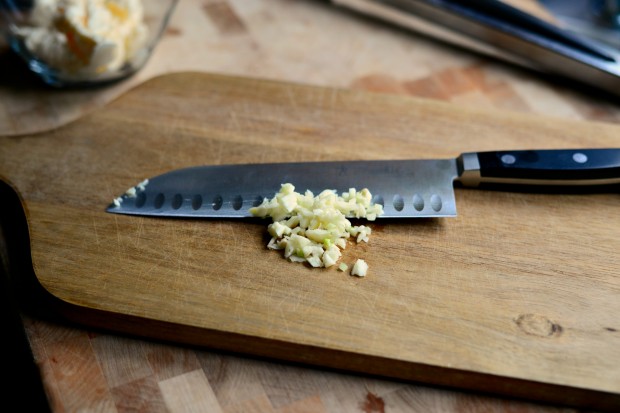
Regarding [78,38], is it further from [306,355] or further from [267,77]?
[306,355]

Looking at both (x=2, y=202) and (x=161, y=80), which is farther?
(x=161, y=80)

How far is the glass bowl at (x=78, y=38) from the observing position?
5.10 feet

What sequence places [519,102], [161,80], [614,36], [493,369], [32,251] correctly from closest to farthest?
[493,369] → [32,251] → [161,80] → [519,102] → [614,36]

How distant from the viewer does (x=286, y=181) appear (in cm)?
134

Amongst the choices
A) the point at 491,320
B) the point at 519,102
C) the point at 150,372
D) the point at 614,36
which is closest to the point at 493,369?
the point at 491,320

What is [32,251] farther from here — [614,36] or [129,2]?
[614,36]

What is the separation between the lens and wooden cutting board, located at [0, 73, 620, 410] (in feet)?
3.71

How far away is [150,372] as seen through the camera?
3.78ft

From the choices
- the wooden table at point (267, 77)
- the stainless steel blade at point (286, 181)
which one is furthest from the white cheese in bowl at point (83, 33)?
the stainless steel blade at point (286, 181)

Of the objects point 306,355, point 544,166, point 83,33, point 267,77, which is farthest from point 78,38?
point 544,166

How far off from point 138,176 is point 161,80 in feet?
1.05

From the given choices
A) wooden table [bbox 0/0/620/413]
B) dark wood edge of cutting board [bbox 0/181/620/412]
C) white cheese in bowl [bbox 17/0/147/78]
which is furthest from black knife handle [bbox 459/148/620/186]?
white cheese in bowl [bbox 17/0/147/78]

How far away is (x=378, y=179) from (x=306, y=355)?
39 cm

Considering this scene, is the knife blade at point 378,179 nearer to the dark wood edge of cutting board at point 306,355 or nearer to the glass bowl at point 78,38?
the dark wood edge of cutting board at point 306,355
